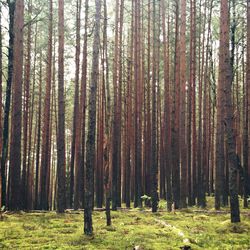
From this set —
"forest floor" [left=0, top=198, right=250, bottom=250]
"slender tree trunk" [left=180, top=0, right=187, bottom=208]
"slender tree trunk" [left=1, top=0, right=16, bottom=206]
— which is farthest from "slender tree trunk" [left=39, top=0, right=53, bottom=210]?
"forest floor" [left=0, top=198, right=250, bottom=250]

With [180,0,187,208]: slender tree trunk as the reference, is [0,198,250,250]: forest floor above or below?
below

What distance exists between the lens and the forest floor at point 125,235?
323 inches

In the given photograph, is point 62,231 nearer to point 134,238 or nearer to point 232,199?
point 134,238

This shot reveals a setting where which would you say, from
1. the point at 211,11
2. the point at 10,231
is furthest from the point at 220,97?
the point at 10,231

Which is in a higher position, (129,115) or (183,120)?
(129,115)

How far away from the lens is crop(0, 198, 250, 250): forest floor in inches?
323

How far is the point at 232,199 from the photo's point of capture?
10969 millimetres

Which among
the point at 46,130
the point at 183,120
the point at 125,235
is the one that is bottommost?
the point at 125,235

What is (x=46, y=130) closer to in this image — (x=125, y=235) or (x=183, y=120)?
(x=183, y=120)

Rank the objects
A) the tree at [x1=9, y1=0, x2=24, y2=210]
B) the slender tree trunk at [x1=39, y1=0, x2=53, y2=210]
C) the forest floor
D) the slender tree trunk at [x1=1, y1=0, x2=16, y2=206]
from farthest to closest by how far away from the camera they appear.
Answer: the slender tree trunk at [x1=39, y1=0, x2=53, y2=210] < the tree at [x1=9, y1=0, x2=24, y2=210] < the slender tree trunk at [x1=1, y1=0, x2=16, y2=206] < the forest floor

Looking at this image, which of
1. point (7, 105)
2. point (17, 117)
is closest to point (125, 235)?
point (17, 117)

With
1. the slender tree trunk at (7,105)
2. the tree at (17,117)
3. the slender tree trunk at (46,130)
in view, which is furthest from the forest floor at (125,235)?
the slender tree trunk at (46,130)

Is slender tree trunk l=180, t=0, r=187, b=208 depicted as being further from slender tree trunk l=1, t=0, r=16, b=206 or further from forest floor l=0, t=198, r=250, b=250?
slender tree trunk l=1, t=0, r=16, b=206

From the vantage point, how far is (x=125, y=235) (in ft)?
31.0
